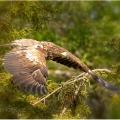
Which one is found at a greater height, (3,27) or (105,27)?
(3,27)

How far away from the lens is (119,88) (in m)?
6.79

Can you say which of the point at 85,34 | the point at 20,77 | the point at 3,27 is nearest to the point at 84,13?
the point at 85,34

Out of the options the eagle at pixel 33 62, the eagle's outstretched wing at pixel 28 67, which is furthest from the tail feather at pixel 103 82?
the eagle's outstretched wing at pixel 28 67

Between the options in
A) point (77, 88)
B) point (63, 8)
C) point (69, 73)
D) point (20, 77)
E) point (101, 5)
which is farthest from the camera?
point (101, 5)

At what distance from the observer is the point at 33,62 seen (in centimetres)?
642

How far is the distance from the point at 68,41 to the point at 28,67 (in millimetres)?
6621

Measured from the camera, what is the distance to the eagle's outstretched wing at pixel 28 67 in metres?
6.09

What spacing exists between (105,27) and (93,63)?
159cm

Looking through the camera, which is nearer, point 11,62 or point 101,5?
point 11,62

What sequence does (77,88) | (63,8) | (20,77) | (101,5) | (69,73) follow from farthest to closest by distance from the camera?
(101,5), (63,8), (69,73), (77,88), (20,77)

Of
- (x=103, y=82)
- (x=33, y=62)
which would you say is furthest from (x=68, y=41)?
(x=33, y=62)

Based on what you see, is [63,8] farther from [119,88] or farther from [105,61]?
[119,88]

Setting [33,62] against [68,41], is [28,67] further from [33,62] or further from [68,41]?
[68,41]

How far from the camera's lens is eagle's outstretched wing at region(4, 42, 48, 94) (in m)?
6.09
